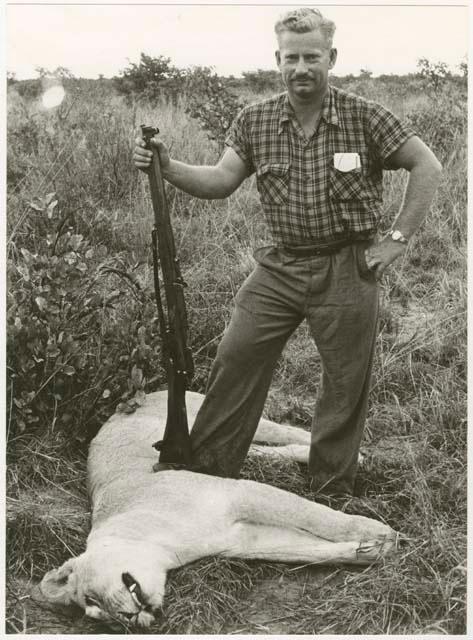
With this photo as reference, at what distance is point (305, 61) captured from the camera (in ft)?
11.4

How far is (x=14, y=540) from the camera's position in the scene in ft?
11.6

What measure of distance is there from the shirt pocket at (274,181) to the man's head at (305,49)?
32 cm

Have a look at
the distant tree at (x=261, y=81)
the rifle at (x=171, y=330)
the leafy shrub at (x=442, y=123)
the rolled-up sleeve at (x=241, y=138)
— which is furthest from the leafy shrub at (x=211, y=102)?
the rifle at (x=171, y=330)

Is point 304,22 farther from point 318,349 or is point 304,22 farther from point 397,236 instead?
point 318,349

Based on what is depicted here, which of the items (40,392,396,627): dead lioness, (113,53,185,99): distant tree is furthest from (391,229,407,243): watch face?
(113,53,185,99): distant tree

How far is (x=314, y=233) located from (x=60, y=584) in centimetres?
177

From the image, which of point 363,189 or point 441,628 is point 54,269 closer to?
point 363,189

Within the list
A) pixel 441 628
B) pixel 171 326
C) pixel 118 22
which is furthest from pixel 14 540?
pixel 118 22

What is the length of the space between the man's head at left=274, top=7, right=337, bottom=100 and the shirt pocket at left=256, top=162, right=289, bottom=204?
32 cm

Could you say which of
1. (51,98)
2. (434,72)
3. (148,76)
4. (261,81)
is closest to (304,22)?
(51,98)

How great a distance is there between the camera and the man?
3531mm

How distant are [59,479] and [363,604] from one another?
168 centimetres

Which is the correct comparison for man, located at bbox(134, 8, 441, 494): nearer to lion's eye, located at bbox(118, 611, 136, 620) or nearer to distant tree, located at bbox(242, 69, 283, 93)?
lion's eye, located at bbox(118, 611, 136, 620)

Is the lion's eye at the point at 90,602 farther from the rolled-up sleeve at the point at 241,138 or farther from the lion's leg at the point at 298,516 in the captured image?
the rolled-up sleeve at the point at 241,138
